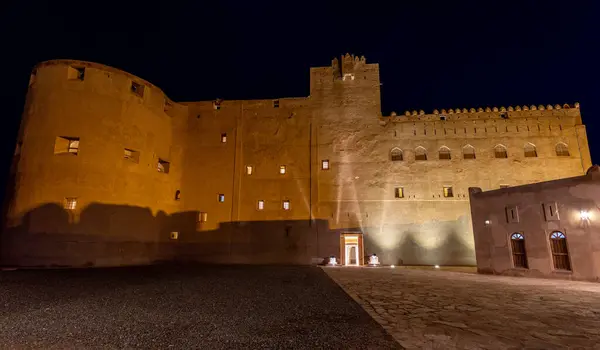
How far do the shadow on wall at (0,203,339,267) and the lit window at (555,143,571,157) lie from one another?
54.7 ft

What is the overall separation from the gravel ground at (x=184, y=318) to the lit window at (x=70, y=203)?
9302mm

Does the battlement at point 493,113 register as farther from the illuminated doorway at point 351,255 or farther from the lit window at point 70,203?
the lit window at point 70,203

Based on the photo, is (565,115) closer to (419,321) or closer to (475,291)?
(475,291)

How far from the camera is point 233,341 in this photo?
4586 mm

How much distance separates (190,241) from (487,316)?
20.1m

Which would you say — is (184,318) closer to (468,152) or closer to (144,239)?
(144,239)

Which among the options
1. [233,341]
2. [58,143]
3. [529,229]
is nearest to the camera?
[233,341]

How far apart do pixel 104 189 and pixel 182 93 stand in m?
32.9

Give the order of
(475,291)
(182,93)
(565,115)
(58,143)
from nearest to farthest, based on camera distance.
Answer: (475,291), (58,143), (565,115), (182,93)

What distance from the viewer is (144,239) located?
20750 millimetres

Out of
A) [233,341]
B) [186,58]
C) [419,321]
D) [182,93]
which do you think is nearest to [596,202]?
[419,321]

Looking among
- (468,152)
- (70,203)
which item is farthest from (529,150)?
(70,203)

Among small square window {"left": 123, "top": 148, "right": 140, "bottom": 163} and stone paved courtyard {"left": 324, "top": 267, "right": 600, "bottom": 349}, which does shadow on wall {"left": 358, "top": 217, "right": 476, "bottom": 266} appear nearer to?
stone paved courtyard {"left": 324, "top": 267, "right": 600, "bottom": 349}

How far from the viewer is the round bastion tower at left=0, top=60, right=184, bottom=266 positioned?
17627mm
